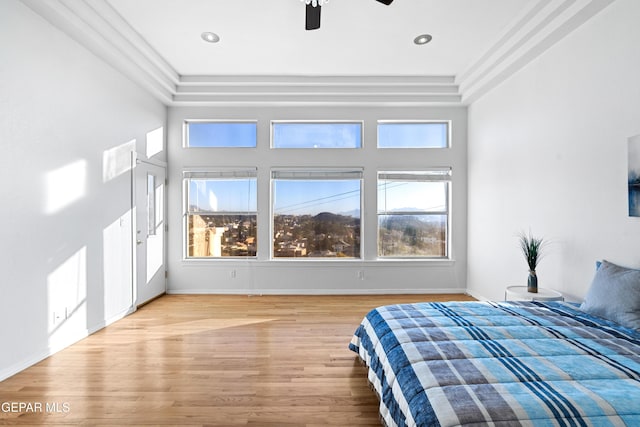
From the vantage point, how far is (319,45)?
3627 millimetres

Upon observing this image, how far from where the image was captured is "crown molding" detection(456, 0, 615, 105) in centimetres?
263

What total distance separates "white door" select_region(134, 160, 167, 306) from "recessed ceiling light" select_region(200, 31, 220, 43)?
5.88ft

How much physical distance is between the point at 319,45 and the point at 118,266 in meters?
3.56

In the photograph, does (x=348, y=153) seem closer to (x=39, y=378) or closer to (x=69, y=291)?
(x=69, y=291)

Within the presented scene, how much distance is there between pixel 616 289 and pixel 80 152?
4703 millimetres

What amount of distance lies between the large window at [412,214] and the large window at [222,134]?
7.13 ft

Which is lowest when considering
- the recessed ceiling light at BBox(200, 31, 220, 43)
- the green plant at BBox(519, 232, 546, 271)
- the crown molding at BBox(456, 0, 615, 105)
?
the green plant at BBox(519, 232, 546, 271)

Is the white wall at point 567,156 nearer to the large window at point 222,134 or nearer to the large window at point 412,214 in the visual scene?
the large window at point 412,214

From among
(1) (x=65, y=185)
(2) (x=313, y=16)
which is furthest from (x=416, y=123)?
(1) (x=65, y=185)

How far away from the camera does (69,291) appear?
118 inches

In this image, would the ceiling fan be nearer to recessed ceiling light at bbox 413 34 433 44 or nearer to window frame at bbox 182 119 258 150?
recessed ceiling light at bbox 413 34 433 44

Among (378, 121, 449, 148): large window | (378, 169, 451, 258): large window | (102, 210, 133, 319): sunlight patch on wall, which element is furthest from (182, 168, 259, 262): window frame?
(378, 121, 449, 148): large window

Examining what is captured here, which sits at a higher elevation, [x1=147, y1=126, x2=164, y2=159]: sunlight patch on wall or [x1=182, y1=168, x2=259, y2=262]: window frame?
[x1=147, y1=126, x2=164, y2=159]: sunlight patch on wall

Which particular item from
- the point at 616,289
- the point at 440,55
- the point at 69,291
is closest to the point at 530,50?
the point at 440,55
